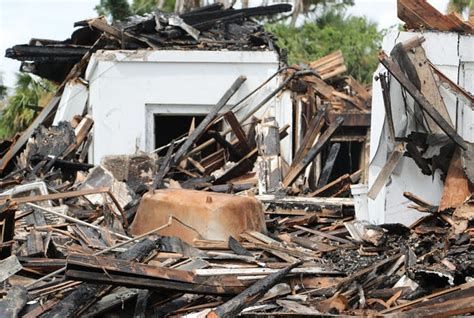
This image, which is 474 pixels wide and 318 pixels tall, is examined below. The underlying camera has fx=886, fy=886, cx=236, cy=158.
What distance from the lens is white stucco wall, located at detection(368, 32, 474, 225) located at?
373 inches

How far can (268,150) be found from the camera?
553 inches

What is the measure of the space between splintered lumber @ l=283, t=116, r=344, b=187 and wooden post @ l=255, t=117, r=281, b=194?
0.18 meters

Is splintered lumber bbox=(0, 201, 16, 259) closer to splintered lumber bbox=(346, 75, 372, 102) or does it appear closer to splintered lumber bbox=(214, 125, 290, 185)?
splintered lumber bbox=(214, 125, 290, 185)

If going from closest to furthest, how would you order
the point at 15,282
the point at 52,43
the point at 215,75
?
the point at 15,282 → the point at 215,75 → the point at 52,43

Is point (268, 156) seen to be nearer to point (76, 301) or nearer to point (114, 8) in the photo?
point (76, 301)

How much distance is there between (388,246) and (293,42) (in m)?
25.7

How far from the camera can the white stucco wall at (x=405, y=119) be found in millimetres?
9469

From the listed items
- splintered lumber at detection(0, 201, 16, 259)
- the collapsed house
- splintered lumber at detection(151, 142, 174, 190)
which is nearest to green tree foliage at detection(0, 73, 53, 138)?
the collapsed house

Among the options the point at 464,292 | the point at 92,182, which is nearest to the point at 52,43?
the point at 92,182

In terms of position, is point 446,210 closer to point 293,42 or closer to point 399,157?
point 399,157

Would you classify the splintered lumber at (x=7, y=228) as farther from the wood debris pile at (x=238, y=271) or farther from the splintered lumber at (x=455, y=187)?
the splintered lumber at (x=455, y=187)

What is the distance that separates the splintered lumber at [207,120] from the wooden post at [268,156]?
79 centimetres

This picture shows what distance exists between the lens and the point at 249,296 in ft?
22.5

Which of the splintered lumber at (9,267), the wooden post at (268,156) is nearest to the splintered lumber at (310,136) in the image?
the wooden post at (268,156)
